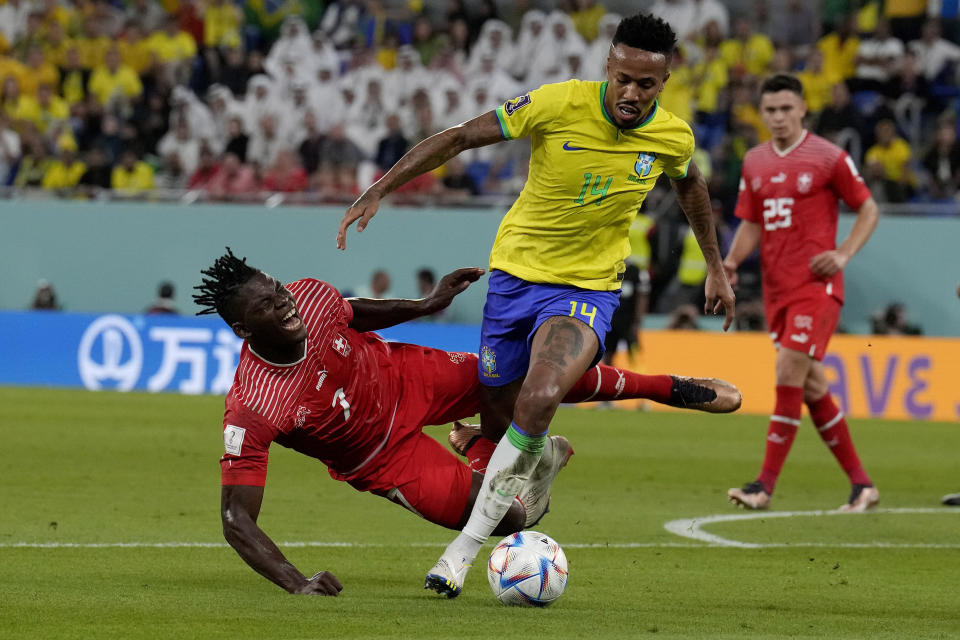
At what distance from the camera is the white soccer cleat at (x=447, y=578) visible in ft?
20.0

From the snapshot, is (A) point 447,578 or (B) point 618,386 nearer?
(A) point 447,578

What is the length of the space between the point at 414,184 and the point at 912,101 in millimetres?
6284

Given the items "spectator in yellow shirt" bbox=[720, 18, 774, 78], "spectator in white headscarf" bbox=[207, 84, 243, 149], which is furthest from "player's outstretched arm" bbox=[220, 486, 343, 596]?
"spectator in white headscarf" bbox=[207, 84, 243, 149]

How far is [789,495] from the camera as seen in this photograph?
10703mm

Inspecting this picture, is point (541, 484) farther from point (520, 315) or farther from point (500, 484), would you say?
point (520, 315)

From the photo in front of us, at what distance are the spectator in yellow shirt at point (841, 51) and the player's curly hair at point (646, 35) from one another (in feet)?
44.5

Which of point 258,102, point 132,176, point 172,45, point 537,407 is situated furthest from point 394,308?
point 172,45

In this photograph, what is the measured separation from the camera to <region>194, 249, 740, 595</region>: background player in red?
609 cm

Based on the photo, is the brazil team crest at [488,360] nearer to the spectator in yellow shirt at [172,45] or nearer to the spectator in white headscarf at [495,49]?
the spectator in white headscarf at [495,49]

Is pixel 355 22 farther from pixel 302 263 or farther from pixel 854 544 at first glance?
pixel 854 544

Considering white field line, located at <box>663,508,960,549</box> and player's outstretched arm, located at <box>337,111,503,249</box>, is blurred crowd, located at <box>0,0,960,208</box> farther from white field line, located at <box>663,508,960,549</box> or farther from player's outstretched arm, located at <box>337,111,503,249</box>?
player's outstretched arm, located at <box>337,111,503,249</box>

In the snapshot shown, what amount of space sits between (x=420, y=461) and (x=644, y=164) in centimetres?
162

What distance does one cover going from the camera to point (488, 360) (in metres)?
7.06

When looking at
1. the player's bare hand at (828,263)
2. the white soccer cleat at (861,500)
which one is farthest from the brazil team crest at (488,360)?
the white soccer cleat at (861,500)
